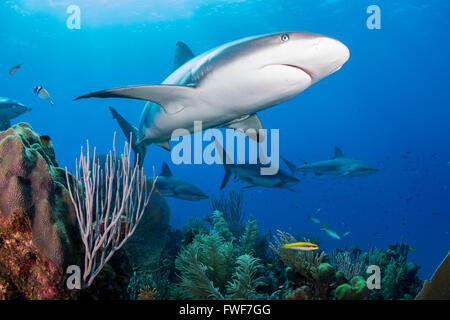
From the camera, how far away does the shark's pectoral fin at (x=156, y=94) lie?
3.09m

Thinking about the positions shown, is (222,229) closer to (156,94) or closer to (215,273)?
(215,273)

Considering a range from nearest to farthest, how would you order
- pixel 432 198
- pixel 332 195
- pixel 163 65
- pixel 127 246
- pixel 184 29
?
1. pixel 127 246
2. pixel 184 29
3. pixel 163 65
4. pixel 432 198
5. pixel 332 195

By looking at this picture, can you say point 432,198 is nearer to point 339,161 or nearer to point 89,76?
point 339,161

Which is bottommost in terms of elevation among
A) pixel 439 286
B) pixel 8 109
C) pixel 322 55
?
pixel 439 286

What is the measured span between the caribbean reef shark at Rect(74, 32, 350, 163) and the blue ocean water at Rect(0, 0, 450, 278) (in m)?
8.73

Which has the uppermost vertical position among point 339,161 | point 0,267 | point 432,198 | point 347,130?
point 347,130

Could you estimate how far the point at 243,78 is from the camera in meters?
2.90

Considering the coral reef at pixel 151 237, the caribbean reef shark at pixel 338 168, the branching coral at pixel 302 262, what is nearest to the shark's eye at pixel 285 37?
the branching coral at pixel 302 262

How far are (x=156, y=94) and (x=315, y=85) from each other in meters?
68.4

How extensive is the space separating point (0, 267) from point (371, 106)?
94068mm

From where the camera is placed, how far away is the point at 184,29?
35.4 m

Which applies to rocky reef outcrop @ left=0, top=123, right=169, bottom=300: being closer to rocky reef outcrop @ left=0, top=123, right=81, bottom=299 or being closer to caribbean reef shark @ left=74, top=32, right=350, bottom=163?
rocky reef outcrop @ left=0, top=123, right=81, bottom=299

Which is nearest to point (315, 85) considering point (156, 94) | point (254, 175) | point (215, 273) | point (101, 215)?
point (254, 175)
